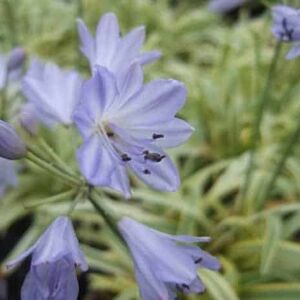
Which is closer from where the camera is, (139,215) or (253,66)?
(139,215)

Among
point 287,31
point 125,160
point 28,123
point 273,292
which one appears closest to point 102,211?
point 125,160

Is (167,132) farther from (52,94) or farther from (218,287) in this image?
(218,287)

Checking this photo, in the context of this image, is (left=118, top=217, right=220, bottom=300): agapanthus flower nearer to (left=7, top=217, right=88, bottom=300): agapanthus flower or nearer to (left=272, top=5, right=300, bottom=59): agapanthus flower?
(left=7, top=217, right=88, bottom=300): agapanthus flower

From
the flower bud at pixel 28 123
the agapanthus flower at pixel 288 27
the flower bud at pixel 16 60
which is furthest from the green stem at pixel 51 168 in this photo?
the flower bud at pixel 16 60

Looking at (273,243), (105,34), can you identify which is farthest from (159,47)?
(105,34)

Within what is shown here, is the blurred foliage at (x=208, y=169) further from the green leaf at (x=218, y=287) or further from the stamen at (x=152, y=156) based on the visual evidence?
the stamen at (x=152, y=156)

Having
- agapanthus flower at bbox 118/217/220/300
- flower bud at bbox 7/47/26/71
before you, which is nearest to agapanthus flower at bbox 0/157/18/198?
flower bud at bbox 7/47/26/71

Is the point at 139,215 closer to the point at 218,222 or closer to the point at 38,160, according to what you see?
the point at 218,222
